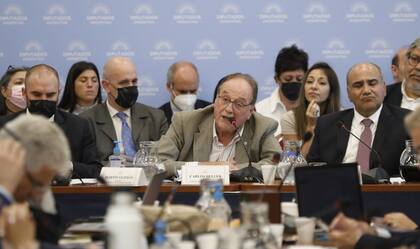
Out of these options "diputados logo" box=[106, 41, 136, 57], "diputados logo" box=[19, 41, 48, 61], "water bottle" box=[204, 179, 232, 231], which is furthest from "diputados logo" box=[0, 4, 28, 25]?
"water bottle" box=[204, 179, 232, 231]

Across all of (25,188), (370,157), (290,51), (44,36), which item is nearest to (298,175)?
(25,188)

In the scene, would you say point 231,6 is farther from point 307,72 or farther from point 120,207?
point 120,207

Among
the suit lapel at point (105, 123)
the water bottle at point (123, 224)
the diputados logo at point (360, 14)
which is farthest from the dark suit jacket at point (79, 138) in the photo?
the water bottle at point (123, 224)

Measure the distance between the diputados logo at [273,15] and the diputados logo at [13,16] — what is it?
2.17m

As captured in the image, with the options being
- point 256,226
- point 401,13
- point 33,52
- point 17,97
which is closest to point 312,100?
point 401,13

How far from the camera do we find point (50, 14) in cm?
862

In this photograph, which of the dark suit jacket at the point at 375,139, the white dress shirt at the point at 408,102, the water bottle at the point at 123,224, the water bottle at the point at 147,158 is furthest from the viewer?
the white dress shirt at the point at 408,102

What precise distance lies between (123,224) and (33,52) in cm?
633

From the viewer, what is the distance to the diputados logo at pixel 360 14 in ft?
28.0

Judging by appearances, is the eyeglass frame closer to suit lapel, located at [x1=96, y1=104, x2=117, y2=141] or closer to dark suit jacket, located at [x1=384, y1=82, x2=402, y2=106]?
dark suit jacket, located at [x1=384, y1=82, x2=402, y2=106]

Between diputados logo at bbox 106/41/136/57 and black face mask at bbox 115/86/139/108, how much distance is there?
1.09m

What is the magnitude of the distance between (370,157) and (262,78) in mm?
2505

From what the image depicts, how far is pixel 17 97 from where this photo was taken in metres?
7.91

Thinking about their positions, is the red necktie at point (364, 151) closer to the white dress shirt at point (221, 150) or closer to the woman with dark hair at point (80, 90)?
the white dress shirt at point (221, 150)
